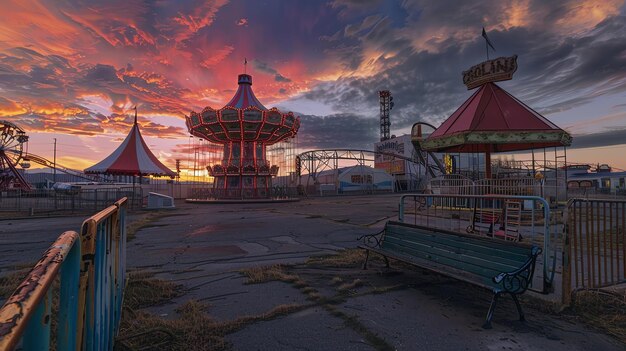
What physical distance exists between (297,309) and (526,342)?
275 cm

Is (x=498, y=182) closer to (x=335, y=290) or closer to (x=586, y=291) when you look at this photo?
(x=586, y=291)

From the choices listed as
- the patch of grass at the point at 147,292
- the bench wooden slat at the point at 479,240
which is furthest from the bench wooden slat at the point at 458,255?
the patch of grass at the point at 147,292

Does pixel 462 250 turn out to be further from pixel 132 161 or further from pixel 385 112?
pixel 385 112

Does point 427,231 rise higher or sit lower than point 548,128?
lower

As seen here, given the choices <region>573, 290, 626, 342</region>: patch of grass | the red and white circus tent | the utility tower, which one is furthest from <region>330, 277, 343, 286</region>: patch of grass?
the utility tower

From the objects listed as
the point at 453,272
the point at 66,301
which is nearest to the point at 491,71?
the point at 453,272

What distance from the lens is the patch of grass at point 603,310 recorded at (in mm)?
4266

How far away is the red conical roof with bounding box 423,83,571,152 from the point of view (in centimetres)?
1358

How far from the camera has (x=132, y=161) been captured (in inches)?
1521

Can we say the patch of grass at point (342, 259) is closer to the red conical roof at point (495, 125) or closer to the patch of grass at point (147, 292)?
the patch of grass at point (147, 292)

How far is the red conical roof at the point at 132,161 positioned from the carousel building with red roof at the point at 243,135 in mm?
5673

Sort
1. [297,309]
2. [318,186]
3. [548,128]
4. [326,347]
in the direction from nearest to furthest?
[326,347], [297,309], [548,128], [318,186]

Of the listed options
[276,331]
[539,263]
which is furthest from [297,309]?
[539,263]

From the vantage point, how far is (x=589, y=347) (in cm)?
377
